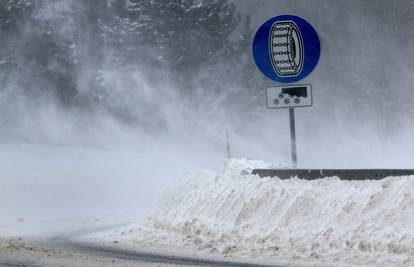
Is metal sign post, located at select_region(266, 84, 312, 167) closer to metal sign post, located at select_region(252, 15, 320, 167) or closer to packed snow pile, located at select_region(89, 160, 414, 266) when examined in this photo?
metal sign post, located at select_region(252, 15, 320, 167)

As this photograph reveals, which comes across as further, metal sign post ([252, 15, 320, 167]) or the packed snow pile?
metal sign post ([252, 15, 320, 167])

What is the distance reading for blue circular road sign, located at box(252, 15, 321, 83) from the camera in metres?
14.5

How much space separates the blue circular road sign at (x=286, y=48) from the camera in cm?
1445

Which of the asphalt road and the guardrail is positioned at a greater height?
the guardrail

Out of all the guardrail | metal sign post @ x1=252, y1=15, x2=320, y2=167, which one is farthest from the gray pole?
the guardrail

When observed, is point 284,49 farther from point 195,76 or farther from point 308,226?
point 195,76

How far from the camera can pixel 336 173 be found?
13344 millimetres

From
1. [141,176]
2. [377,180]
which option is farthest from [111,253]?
[141,176]

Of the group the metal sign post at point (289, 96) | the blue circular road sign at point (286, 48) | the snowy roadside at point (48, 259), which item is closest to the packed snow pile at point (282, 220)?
the metal sign post at point (289, 96)

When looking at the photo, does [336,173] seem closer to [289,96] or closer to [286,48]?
[289,96]

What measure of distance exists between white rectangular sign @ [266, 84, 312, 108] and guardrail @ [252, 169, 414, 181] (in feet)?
3.67

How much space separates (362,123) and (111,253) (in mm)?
47002

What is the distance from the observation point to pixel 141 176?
96.7 ft

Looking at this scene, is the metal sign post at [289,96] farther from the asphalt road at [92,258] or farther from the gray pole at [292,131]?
the asphalt road at [92,258]
